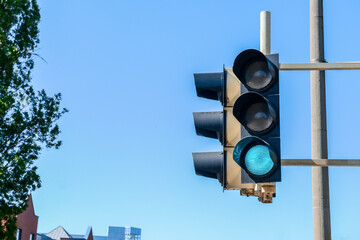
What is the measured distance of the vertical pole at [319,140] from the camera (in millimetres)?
5434

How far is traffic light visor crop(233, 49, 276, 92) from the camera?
487 cm

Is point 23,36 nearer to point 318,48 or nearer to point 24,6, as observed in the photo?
point 24,6

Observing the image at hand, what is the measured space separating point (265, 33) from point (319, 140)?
1.03 meters

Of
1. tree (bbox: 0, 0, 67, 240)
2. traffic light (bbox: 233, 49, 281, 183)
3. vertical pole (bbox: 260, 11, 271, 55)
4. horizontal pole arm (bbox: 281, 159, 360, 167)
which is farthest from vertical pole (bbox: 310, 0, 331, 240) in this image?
tree (bbox: 0, 0, 67, 240)

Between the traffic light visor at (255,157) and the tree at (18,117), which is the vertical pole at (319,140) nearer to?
the traffic light visor at (255,157)

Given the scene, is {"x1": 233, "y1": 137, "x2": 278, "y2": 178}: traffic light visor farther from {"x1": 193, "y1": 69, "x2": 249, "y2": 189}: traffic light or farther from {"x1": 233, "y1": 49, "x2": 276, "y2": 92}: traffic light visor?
{"x1": 233, "y1": 49, "x2": 276, "y2": 92}: traffic light visor

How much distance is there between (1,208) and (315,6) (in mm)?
16383

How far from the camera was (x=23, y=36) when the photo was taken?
22.0m

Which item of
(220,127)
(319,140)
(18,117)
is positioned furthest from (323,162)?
(18,117)

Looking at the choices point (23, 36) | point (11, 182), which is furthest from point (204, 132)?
point (23, 36)

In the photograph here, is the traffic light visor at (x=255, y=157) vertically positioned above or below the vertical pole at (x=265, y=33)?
below

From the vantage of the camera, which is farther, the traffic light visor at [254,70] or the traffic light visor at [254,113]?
the traffic light visor at [254,70]

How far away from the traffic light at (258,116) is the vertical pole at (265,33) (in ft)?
0.50

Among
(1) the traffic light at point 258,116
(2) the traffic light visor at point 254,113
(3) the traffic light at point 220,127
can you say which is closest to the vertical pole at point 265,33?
(1) the traffic light at point 258,116
